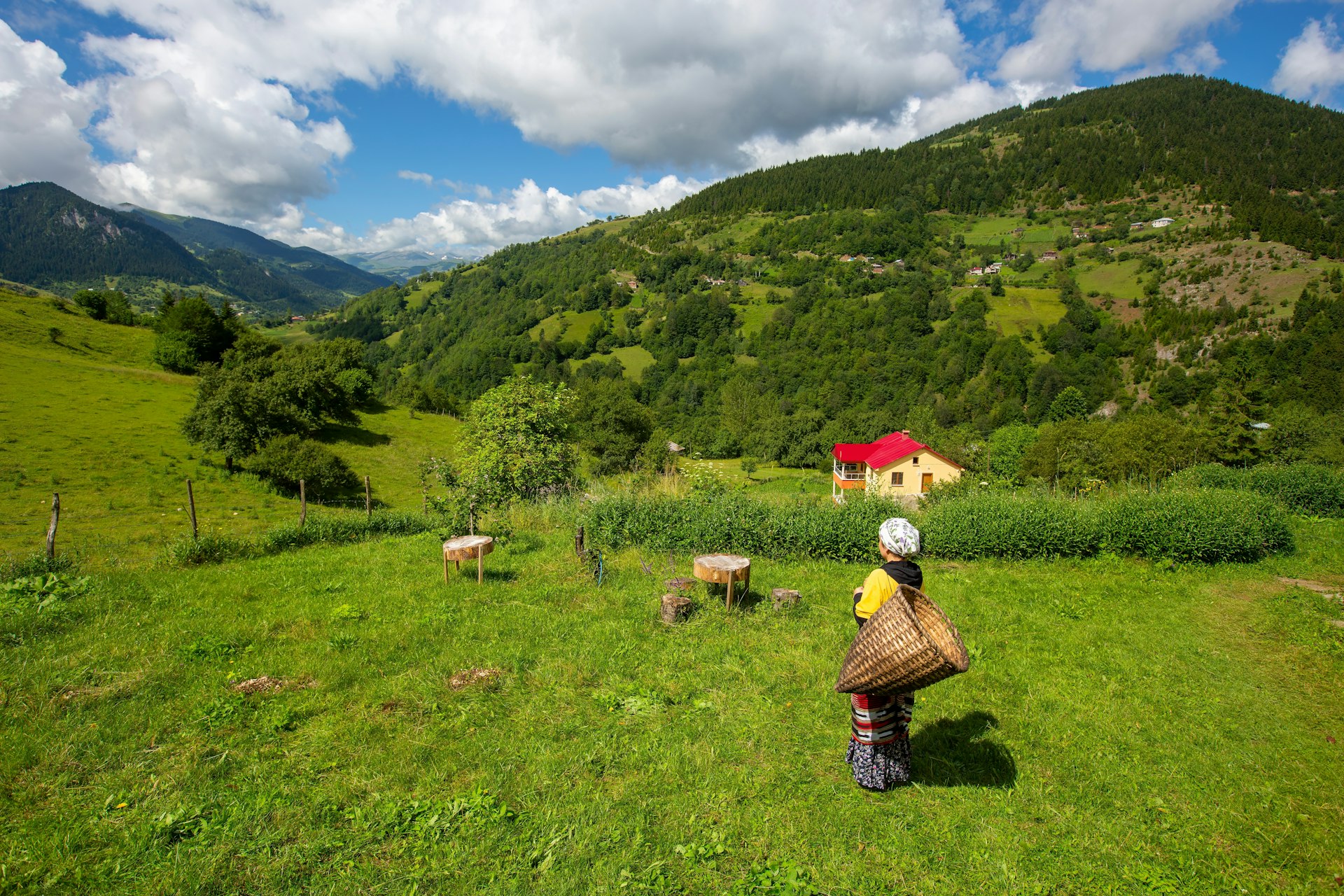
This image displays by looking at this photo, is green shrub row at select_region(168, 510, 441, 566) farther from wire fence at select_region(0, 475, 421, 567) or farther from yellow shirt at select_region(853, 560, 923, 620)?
yellow shirt at select_region(853, 560, 923, 620)

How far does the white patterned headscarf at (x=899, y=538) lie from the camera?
13.7 feet

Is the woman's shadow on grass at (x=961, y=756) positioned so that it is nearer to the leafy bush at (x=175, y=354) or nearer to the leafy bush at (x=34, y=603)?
the leafy bush at (x=34, y=603)

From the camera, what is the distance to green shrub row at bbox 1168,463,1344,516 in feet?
45.2

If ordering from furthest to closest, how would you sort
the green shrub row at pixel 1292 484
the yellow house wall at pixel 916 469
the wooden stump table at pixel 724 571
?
the yellow house wall at pixel 916 469 < the green shrub row at pixel 1292 484 < the wooden stump table at pixel 724 571

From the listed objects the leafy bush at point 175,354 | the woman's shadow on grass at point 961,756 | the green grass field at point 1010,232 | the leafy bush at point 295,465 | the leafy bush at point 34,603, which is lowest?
the leafy bush at point 295,465

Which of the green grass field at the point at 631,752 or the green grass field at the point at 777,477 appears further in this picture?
the green grass field at the point at 777,477

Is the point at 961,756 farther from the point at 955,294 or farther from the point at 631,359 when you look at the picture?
the point at 955,294

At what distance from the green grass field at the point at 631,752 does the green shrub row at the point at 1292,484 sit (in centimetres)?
771

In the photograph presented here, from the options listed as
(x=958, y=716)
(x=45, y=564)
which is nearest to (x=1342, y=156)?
Result: (x=958, y=716)

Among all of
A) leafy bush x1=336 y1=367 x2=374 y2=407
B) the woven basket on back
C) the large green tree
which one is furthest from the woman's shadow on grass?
leafy bush x1=336 y1=367 x2=374 y2=407

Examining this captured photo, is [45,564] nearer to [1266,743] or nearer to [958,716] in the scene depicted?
[958,716]

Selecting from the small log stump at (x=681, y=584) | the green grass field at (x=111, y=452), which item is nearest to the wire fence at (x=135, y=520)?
the green grass field at (x=111, y=452)

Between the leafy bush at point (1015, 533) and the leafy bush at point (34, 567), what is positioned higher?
the leafy bush at point (1015, 533)

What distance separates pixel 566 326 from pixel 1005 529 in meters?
122
